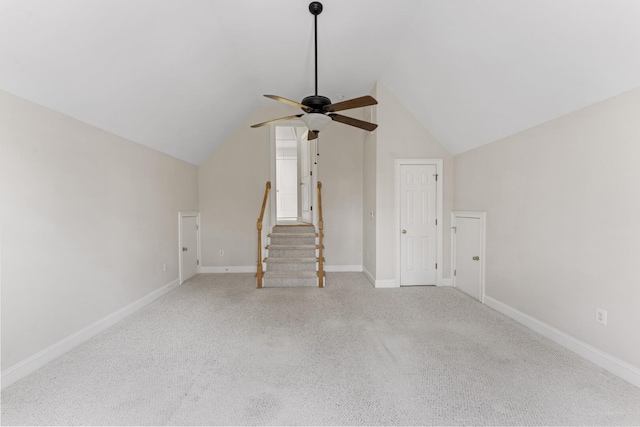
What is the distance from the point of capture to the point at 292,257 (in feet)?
16.3

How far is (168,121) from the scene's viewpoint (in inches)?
146

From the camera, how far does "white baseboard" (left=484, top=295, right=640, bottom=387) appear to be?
206 centimetres

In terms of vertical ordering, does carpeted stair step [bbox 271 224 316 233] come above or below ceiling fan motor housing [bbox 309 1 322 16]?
below

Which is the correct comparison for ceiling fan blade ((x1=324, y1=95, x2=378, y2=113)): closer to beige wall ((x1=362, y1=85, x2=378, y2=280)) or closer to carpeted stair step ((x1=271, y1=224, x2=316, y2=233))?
beige wall ((x1=362, y1=85, x2=378, y2=280))

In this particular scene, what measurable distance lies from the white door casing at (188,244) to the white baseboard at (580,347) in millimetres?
4691

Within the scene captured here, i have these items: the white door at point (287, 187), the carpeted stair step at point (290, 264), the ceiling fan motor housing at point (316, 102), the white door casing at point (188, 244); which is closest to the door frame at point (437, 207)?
the carpeted stair step at point (290, 264)

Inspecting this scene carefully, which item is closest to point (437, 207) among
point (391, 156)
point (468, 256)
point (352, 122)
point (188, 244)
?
point (468, 256)

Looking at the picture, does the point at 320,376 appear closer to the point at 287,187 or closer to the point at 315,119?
the point at 315,119

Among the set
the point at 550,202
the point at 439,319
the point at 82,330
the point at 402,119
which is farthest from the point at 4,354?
the point at 402,119

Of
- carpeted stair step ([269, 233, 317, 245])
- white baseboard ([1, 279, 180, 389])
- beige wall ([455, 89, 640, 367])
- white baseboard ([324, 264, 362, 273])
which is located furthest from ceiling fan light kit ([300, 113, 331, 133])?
white baseboard ([324, 264, 362, 273])

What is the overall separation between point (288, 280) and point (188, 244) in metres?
1.96

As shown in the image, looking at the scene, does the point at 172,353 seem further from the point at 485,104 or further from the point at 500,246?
the point at 485,104

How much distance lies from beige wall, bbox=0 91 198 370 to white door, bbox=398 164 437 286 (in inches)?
144

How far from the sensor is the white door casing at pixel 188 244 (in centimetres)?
480
